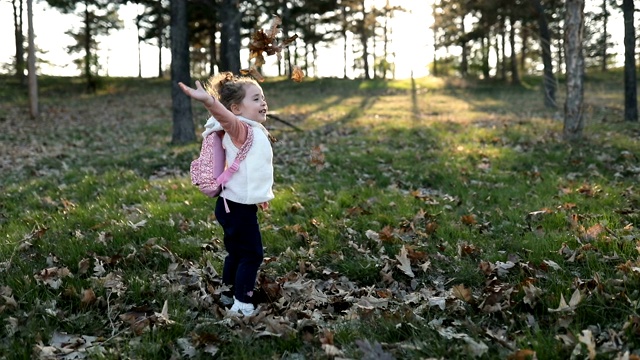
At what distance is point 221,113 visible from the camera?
134 inches

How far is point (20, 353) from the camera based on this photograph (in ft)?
10.6

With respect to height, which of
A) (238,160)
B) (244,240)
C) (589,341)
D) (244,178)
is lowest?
(589,341)

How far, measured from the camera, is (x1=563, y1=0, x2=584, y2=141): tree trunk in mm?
11117

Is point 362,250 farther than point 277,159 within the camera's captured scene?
No

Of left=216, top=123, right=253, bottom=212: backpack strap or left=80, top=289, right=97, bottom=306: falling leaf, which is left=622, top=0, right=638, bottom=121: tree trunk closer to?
left=216, top=123, right=253, bottom=212: backpack strap

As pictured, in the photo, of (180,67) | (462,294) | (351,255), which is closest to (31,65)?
(180,67)

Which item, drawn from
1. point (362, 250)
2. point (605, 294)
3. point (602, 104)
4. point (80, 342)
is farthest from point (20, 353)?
point (602, 104)

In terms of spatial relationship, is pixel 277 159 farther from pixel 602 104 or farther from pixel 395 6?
pixel 395 6

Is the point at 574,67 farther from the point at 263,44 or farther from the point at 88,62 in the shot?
the point at 88,62

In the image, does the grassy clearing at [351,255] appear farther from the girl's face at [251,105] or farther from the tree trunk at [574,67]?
the girl's face at [251,105]

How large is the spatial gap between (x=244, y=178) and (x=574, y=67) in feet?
33.1

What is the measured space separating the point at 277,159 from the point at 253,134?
278 inches

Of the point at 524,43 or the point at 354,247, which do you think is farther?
the point at 524,43

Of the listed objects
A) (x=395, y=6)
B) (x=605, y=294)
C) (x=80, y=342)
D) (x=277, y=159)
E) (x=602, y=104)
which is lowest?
(x=80, y=342)
